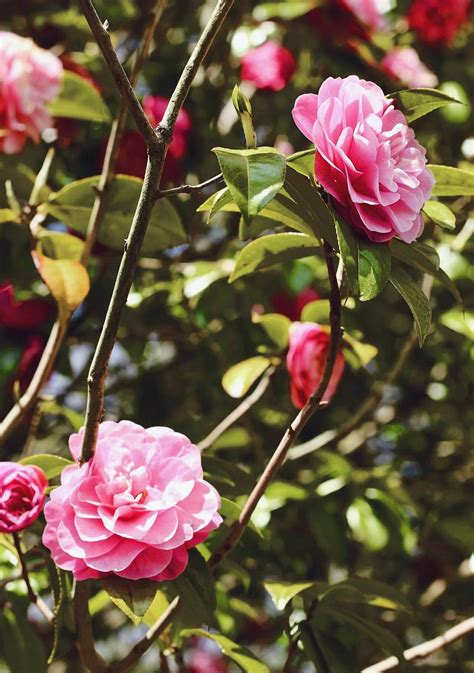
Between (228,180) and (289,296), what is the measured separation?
0.95 metres

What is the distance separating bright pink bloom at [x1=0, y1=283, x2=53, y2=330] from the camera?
148cm

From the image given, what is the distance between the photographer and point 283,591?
3.34ft

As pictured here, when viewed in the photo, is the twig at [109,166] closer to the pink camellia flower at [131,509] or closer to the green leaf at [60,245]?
the green leaf at [60,245]

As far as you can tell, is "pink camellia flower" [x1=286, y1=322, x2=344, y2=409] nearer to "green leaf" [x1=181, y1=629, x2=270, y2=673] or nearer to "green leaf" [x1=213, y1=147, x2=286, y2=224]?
"green leaf" [x1=181, y1=629, x2=270, y2=673]

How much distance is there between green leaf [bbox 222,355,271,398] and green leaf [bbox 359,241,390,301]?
0.49 metres

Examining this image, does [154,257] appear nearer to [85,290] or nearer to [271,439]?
[271,439]

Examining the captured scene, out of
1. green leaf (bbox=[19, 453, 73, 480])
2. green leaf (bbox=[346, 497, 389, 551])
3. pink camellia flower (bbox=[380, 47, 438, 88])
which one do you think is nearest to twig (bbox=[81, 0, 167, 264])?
green leaf (bbox=[19, 453, 73, 480])

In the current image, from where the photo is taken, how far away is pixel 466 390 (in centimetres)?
202

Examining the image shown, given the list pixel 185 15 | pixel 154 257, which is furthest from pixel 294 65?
pixel 154 257

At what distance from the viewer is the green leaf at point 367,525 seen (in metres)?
1.47

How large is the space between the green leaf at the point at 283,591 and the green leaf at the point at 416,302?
358 mm

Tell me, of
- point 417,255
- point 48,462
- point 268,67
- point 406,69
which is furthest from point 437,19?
point 48,462

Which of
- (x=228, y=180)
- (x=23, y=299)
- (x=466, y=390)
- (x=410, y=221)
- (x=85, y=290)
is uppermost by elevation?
(x=228, y=180)

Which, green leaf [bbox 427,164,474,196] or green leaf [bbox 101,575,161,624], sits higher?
green leaf [bbox 427,164,474,196]
